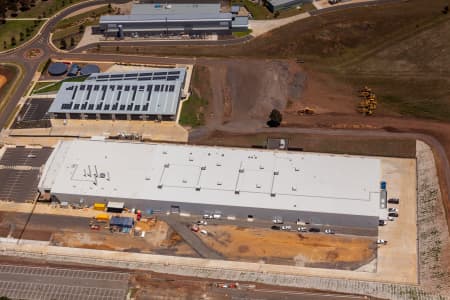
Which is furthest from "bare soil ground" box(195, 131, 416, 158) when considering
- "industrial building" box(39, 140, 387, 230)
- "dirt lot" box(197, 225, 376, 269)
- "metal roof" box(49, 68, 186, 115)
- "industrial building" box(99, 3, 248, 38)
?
"industrial building" box(99, 3, 248, 38)

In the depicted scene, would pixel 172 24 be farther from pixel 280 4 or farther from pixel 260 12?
pixel 280 4

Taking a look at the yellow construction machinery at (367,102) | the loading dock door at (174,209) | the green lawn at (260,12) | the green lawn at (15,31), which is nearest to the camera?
the loading dock door at (174,209)

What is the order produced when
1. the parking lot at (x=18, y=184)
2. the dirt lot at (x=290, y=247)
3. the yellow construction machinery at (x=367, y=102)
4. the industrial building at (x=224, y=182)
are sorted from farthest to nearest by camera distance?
the yellow construction machinery at (x=367, y=102)
the parking lot at (x=18, y=184)
the industrial building at (x=224, y=182)
the dirt lot at (x=290, y=247)

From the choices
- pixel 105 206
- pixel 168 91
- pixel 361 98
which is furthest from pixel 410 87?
pixel 105 206

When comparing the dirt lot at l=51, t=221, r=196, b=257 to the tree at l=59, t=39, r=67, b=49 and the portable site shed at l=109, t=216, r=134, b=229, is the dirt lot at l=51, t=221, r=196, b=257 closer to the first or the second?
the portable site shed at l=109, t=216, r=134, b=229

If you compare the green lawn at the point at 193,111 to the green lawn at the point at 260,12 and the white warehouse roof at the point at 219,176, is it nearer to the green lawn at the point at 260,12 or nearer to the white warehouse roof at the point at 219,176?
the white warehouse roof at the point at 219,176

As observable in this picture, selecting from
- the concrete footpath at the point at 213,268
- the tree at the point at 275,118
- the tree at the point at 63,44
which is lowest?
the concrete footpath at the point at 213,268

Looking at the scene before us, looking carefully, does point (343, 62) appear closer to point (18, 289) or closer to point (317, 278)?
point (317, 278)

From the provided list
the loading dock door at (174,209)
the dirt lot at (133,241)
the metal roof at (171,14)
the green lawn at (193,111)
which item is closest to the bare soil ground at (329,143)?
the green lawn at (193,111)
